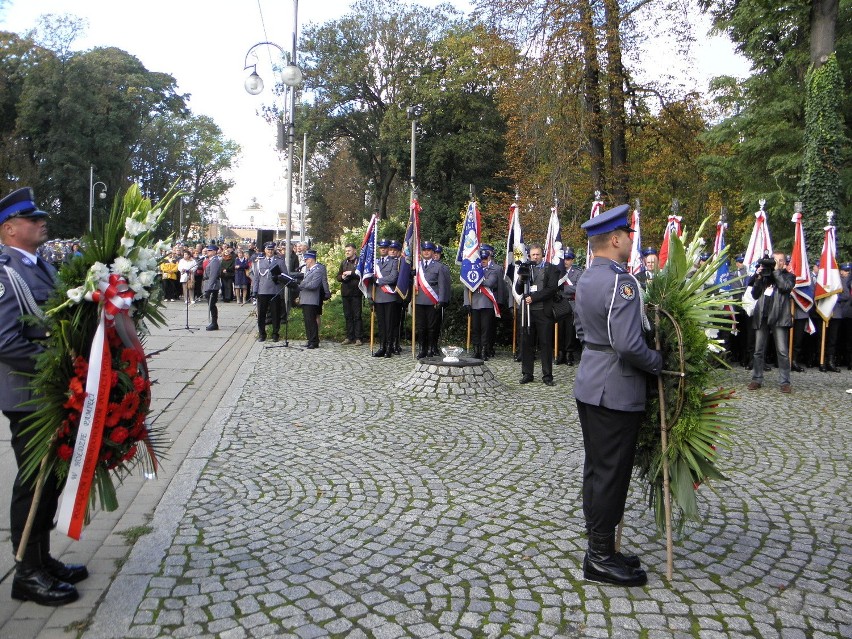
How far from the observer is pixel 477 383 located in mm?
9406

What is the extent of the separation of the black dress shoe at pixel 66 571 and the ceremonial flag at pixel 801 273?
1199 cm

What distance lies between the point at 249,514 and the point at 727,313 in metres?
3.40

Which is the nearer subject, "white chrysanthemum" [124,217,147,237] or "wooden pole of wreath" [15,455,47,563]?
"wooden pole of wreath" [15,455,47,563]

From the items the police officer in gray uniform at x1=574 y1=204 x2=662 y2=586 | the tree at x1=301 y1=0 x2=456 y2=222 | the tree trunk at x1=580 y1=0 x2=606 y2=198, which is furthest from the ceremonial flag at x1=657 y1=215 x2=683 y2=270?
the tree at x1=301 y1=0 x2=456 y2=222

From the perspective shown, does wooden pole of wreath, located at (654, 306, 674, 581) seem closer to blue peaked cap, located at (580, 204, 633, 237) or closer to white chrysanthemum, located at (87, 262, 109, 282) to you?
blue peaked cap, located at (580, 204, 633, 237)

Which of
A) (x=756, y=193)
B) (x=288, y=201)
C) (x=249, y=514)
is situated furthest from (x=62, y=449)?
(x=756, y=193)

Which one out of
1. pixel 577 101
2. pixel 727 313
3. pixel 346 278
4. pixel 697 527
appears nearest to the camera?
pixel 727 313

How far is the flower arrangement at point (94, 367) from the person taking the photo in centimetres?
351

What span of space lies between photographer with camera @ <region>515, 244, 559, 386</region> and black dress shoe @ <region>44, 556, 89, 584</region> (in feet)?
24.0

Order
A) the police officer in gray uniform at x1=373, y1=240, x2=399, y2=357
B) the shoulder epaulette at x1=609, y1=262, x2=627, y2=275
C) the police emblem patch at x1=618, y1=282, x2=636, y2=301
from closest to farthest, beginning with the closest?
the police emblem patch at x1=618, y1=282, x2=636, y2=301, the shoulder epaulette at x1=609, y1=262, x2=627, y2=275, the police officer in gray uniform at x1=373, y1=240, x2=399, y2=357

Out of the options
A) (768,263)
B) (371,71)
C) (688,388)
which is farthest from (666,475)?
(371,71)

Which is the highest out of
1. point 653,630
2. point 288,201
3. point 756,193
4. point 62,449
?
point 756,193

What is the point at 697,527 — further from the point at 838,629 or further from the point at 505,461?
the point at 505,461

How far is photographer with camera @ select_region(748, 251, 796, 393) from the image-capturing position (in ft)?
34.0
